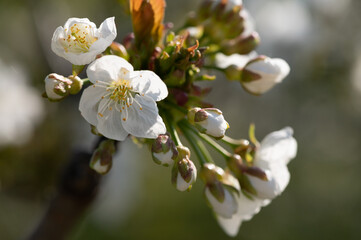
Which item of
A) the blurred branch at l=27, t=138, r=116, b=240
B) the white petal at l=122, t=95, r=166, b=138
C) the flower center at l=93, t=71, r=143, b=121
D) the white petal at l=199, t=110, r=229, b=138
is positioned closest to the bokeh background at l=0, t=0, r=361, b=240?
the blurred branch at l=27, t=138, r=116, b=240

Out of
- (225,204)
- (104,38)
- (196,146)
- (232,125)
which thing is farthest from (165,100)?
(232,125)

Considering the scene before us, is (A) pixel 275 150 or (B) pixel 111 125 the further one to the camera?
(A) pixel 275 150

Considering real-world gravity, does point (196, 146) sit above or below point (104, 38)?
below

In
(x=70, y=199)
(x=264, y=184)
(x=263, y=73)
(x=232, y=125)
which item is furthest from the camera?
(x=232, y=125)

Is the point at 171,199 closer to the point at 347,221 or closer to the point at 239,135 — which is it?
the point at 239,135

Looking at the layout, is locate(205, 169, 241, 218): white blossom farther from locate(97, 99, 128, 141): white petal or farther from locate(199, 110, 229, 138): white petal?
locate(97, 99, 128, 141): white petal

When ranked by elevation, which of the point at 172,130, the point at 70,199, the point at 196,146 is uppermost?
the point at 172,130

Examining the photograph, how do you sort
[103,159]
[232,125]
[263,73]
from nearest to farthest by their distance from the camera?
1. [103,159]
2. [263,73]
3. [232,125]

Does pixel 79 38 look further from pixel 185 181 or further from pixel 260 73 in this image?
pixel 260 73
